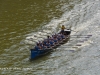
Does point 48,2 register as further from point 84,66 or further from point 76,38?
point 84,66

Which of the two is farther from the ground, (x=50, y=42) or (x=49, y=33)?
(x=49, y=33)

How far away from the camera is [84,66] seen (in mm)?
35719

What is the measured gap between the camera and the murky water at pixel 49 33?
3572 cm

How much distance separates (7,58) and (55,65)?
24.0ft

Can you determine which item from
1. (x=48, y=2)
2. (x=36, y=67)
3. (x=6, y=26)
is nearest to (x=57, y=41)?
(x=36, y=67)

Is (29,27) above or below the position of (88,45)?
above

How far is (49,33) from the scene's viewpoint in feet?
153

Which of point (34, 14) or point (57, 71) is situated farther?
point (34, 14)

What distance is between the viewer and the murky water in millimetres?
35719

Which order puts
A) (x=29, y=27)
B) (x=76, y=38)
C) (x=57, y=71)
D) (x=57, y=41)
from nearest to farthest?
(x=57, y=71), (x=57, y=41), (x=76, y=38), (x=29, y=27)

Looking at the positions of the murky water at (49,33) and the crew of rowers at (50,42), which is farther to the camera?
the crew of rowers at (50,42)

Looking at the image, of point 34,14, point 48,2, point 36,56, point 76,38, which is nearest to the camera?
point 36,56

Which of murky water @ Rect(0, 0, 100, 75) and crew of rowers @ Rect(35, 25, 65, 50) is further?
crew of rowers @ Rect(35, 25, 65, 50)

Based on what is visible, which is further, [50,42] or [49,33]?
[49,33]
